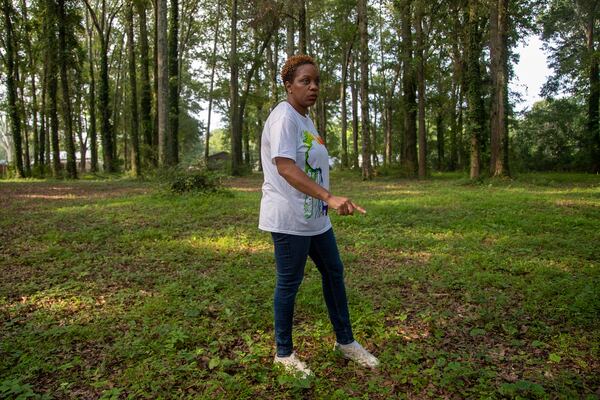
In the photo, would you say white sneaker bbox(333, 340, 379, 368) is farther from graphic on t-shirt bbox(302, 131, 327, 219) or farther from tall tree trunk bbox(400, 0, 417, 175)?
tall tree trunk bbox(400, 0, 417, 175)

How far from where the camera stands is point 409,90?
68.6 feet

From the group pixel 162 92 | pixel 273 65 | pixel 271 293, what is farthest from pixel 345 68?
pixel 271 293

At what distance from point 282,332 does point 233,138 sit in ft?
72.0

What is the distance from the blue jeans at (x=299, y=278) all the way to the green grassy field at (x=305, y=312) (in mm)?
278

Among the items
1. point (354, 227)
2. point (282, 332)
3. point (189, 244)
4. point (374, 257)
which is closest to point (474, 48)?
point (354, 227)

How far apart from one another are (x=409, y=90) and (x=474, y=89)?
5.15 metres

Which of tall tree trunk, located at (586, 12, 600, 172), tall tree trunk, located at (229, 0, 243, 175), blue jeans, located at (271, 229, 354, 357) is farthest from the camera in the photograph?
tall tree trunk, located at (586, 12, 600, 172)

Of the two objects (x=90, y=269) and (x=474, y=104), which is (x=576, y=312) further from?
(x=474, y=104)

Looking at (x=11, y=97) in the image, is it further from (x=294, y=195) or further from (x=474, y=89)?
(x=294, y=195)

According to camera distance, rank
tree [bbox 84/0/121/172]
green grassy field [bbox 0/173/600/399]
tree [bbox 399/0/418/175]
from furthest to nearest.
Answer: tree [bbox 84/0/121/172]
tree [bbox 399/0/418/175]
green grassy field [bbox 0/173/600/399]

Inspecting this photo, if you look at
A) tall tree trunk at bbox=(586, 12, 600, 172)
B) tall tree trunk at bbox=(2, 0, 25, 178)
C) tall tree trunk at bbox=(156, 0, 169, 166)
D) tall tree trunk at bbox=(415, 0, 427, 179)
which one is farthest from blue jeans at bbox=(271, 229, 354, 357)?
tall tree trunk at bbox=(2, 0, 25, 178)

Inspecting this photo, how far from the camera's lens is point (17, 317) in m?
4.11

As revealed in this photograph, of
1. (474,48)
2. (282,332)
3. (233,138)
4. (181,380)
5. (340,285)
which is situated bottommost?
(181,380)

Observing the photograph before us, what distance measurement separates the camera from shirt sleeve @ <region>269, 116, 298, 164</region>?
2655mm
